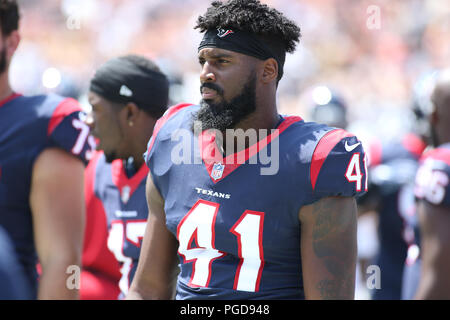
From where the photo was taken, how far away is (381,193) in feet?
15.0

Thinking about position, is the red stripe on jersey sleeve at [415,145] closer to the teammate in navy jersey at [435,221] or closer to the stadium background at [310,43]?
the teammate in navy jersey at [435,221]

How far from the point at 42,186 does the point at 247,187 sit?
823mm

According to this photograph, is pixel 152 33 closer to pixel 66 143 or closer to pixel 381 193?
pixel 381 193

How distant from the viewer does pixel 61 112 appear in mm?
2658

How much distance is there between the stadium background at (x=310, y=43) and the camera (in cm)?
1339

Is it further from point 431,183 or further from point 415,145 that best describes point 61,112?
point 415,145

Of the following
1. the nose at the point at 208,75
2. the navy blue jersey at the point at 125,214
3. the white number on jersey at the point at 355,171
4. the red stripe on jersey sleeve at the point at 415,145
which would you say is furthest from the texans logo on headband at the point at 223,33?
the red stripe on jersey sleeve at the point at 415,145

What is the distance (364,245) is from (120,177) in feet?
12.8

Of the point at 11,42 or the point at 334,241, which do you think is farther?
the point at 11,42

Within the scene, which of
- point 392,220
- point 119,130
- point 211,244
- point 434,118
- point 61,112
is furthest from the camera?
point 392,220

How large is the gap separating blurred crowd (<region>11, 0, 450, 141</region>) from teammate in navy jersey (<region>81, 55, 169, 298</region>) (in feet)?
30.3

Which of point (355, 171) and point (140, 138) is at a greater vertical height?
point (140, 138)

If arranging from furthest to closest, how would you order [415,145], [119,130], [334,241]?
[415,145]
[119,130]
[334,241]

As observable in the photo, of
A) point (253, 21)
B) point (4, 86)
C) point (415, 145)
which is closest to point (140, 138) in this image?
point (4, 86)
